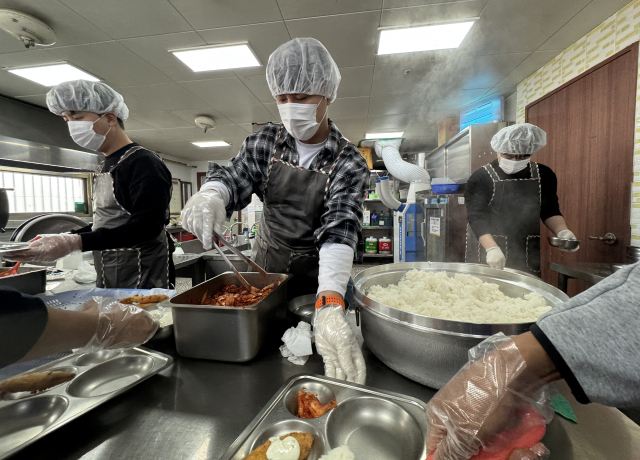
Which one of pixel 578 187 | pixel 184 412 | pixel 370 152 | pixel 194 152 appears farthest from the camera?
pixel 194 152

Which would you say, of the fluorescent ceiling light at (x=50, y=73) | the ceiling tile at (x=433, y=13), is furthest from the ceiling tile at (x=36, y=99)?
the ceiling tile at (x=433, y=13)

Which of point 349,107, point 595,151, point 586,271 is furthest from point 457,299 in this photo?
point 349,107

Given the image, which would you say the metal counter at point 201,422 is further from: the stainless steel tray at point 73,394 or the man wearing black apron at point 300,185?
the man wearing black apron at point 300,185

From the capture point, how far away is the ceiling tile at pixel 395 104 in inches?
174

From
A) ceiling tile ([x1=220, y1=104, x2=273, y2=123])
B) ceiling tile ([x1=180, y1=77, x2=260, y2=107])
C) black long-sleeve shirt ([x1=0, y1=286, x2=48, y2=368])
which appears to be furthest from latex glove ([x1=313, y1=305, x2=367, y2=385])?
ceiling tile ([x1=220, y1=104, x2=273, y2=123])

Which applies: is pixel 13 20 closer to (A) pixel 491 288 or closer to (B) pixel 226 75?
(B) pixel 226 75

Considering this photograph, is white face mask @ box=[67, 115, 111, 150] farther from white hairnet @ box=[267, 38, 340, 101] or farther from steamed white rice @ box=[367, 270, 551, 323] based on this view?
steamed white rice @ box=[367, 270, 551, 323]

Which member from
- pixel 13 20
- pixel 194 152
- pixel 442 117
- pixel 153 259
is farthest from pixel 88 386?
pixel 194 152

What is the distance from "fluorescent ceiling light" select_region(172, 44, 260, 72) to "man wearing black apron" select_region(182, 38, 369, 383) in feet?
7.49

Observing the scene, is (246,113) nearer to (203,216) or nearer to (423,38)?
→ (423,38)

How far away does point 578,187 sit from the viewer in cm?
290

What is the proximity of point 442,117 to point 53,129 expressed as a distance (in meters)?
6.61

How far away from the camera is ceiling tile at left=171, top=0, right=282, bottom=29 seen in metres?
2.42

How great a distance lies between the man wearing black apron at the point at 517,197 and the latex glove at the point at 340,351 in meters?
1.92
